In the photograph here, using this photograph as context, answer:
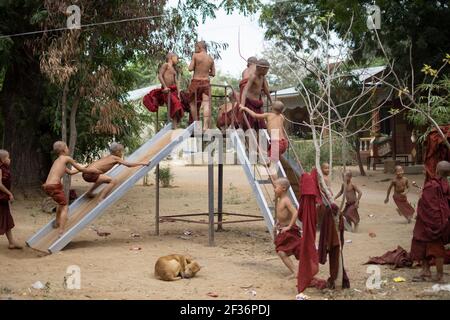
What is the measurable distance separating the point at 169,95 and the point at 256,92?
5.81 ft

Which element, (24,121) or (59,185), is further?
(24,121)

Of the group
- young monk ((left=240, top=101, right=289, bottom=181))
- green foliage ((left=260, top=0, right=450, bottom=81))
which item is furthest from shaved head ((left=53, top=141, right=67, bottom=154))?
green foliage ((left=260, top=0, right=450, bottom=81))

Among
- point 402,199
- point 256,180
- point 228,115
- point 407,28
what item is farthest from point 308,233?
point 407,28

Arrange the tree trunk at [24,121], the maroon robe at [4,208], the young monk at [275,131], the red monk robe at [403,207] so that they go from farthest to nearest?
the tree trunk at [24,121]
the red monk robe at [403,207]
the maroon robe at [4,208]
the young monk at [275,131]

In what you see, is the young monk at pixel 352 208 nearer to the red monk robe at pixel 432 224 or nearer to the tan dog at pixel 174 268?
the red monk robe at pixel 432 224

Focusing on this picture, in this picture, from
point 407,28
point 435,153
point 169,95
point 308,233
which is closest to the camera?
point 308,233

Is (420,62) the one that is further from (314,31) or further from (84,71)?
(84,71)

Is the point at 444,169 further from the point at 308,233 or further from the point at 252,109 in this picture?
the point at 252,109

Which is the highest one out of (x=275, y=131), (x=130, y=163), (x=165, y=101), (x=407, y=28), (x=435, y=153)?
(x=407, y=28)

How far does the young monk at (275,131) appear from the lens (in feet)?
32.4

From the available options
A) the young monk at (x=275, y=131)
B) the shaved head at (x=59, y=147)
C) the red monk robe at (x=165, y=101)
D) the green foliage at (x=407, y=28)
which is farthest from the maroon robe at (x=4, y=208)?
the green foliage at (x=407, y=28)

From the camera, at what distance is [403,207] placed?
43.3 feet

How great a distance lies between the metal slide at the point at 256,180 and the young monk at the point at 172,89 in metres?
1.51

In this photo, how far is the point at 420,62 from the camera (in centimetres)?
1864
